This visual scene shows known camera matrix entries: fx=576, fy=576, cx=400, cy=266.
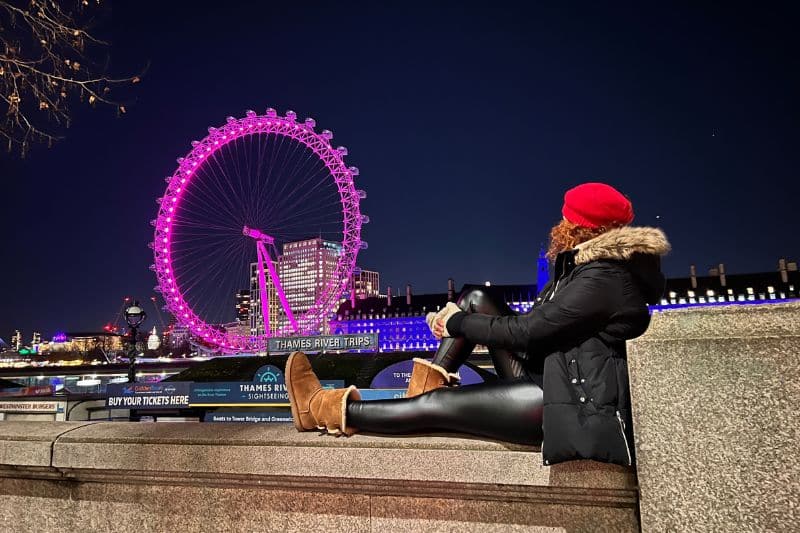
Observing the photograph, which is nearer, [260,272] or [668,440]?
[668,440]

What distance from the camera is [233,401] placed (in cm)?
1722

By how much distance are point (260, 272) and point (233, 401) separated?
14665mm

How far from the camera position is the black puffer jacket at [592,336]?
189 cm

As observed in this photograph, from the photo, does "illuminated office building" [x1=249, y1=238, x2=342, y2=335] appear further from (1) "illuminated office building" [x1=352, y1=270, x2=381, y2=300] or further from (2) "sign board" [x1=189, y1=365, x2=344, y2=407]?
(1) "illuminated office building" [x1=352, y1=270, x2=381, y2=300]

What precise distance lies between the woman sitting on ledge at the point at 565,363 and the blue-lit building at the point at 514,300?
7743 cm

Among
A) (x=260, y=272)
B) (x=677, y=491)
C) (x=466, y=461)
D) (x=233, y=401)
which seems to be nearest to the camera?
(x=677, y=491)

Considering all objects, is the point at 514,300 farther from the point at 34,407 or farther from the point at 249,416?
the point at 34,407

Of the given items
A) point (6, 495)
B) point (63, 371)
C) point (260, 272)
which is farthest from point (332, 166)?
point (6, 495)

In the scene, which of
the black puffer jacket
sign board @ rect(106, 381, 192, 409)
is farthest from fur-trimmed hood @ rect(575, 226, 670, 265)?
sign board @ rect(106, 381, 192, 409)

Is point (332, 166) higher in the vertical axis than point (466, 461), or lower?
higher

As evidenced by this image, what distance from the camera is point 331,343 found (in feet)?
81.5

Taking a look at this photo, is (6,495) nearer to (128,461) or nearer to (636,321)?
(128,461)

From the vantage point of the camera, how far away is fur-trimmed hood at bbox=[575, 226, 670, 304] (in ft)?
6.84

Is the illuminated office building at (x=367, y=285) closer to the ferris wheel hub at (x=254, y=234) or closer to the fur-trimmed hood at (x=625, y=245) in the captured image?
the ferris wheel hub at (x=254, y=234)
